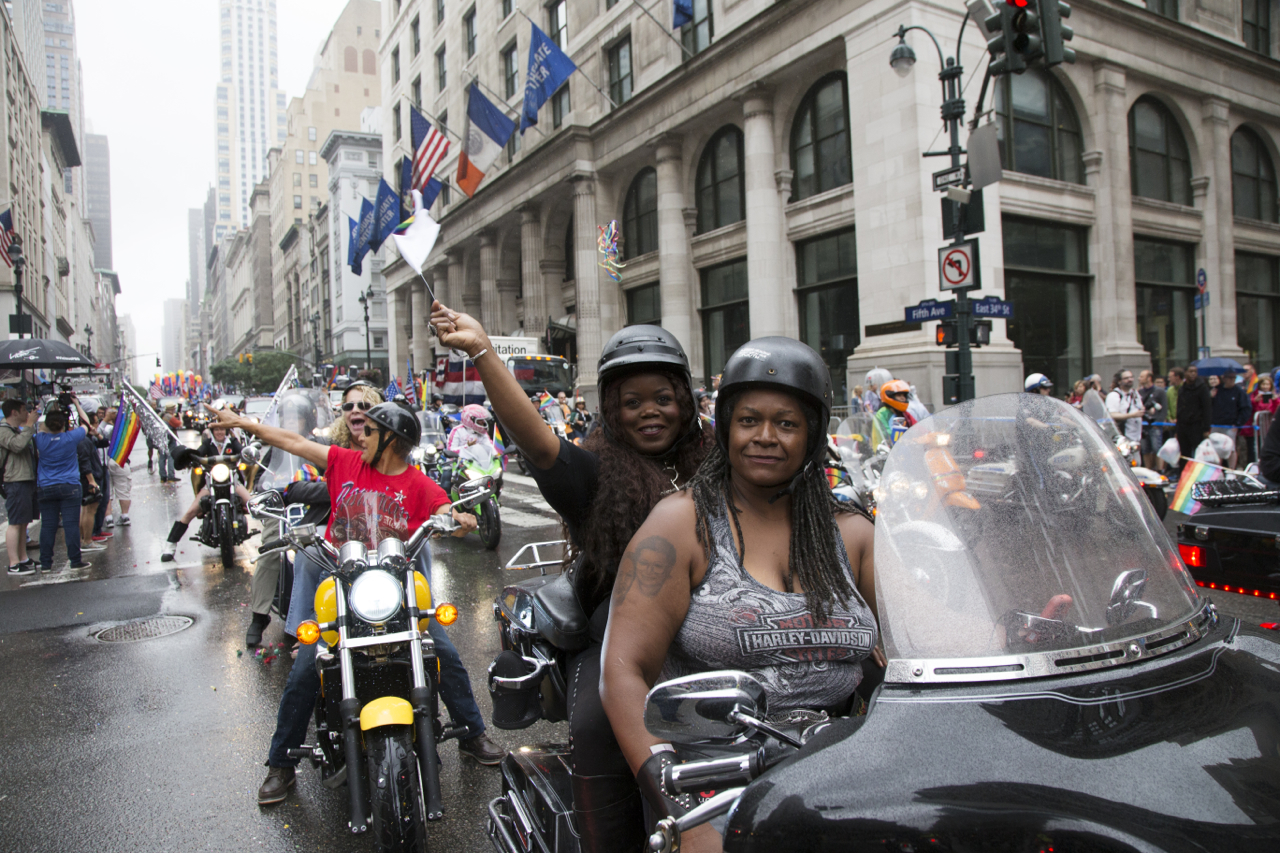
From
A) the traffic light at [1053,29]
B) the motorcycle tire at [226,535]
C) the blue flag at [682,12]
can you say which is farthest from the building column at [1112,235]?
the motorcycle tire at [226,535]

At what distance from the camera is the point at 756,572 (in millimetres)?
1993

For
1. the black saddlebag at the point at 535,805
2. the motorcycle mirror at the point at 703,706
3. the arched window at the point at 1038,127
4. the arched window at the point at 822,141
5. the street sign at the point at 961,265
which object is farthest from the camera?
the arched window at the point at 822,141

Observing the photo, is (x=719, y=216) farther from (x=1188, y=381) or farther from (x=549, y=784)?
(x=549, y=784)

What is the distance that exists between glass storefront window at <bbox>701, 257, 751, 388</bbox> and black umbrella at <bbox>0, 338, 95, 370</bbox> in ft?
52.4

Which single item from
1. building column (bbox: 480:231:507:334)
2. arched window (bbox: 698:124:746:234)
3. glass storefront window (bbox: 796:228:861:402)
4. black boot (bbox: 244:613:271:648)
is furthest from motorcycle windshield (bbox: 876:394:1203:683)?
building column (bbox: 480:231:507:334)

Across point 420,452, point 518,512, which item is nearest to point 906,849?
point 420,452

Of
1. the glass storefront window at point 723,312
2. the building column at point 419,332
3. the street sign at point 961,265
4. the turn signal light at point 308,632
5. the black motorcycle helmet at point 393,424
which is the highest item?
the building column at point 419,332

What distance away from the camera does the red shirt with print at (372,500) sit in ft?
12.0

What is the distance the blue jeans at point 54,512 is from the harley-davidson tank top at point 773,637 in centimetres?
948

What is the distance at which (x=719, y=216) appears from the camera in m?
25.3

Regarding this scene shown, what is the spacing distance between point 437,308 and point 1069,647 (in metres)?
1.98

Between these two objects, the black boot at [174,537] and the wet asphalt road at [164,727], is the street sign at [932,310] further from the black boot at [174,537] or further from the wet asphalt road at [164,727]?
the black boot at [174,537]

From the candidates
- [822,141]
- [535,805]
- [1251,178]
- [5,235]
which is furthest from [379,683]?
[1251,178]

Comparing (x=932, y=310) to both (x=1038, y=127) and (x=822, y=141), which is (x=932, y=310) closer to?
(x=822, y=141)
